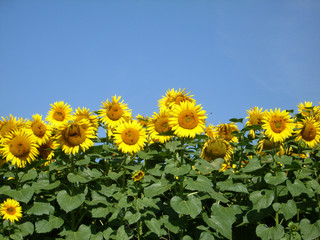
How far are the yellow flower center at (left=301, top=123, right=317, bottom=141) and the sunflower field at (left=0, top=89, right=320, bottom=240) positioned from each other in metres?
0.01

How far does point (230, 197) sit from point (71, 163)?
8.67 ft

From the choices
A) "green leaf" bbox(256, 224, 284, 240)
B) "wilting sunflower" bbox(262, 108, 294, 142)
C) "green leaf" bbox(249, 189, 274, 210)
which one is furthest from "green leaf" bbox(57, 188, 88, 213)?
"wilting sunflower" bbox(262, 108, 294, 142)

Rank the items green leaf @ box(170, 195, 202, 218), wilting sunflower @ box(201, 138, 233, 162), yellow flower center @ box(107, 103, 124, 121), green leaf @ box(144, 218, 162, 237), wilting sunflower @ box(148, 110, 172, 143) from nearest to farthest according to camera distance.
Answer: green leaf @ box(170, 195, 202, 218)
green leaf @ box(144, 218, 162, 237)
wilting sunflower @ box(148, 110, 172, 143)
wilting sunflower @ box(201, 138, 233, 162)
yellow flower center @ box(107, 103, 124, 121)

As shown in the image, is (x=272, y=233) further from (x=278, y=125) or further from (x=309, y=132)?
(x=309, y=132)

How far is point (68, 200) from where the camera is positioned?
5.25 meters

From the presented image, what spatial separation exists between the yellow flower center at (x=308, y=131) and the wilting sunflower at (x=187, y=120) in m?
1.84

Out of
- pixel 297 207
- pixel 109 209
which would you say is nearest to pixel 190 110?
pixel 109 209

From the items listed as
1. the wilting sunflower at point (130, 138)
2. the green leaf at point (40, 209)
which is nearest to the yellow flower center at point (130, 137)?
the wilting sunflower at point (130, 138)

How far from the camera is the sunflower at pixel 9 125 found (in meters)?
6.41

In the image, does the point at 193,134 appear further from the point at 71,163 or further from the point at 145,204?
the point at 71,163

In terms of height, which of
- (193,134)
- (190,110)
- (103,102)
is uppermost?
(103,102)

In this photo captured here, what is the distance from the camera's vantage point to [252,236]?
6.12m

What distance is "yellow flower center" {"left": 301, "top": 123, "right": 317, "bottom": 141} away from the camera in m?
5.82

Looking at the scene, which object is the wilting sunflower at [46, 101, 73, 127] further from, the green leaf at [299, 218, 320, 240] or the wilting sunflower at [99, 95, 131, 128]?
the green leaf at [299, 218, 320, 240]
